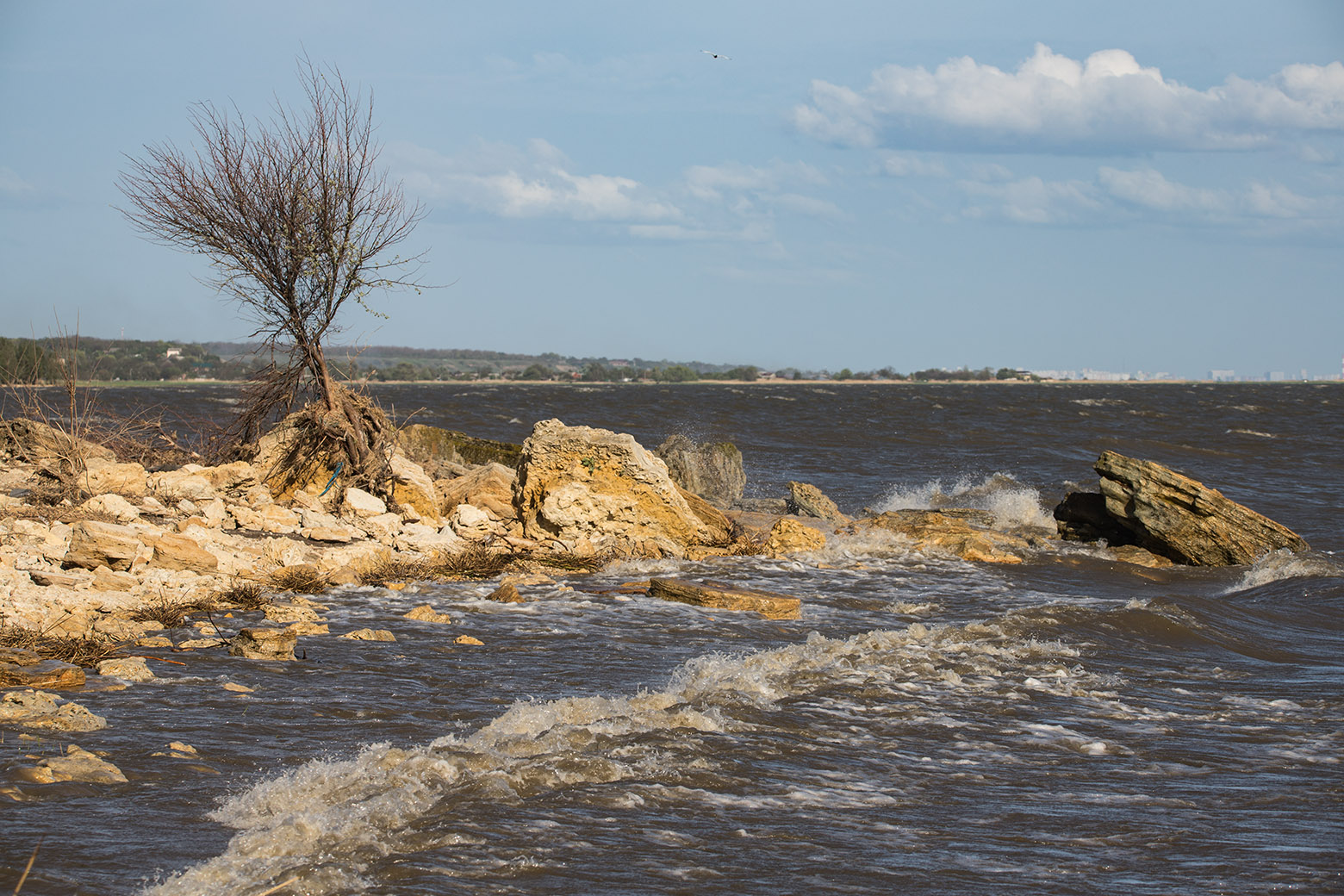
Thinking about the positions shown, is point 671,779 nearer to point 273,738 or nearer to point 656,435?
point 273,738

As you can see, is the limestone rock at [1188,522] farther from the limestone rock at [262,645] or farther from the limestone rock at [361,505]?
the limestone rock at [262,645]

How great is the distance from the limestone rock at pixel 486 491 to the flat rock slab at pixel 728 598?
282 centimetres

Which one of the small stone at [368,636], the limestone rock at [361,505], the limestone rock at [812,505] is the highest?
the limestone rock at [361,505]

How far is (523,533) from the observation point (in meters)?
10.5

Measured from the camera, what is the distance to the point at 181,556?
7699mm

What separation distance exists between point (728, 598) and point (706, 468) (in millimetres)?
7377

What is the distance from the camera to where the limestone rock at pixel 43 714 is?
14.9ft

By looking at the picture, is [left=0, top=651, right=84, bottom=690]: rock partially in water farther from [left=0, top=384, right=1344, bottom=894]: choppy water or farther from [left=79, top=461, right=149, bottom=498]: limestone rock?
[left=79, top=461, right=149, bottom=498]: limestone rock

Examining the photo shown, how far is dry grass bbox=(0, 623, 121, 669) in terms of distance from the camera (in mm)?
5633

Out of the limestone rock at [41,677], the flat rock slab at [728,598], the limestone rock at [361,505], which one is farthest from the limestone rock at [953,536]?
the limestone rock at [41,677]

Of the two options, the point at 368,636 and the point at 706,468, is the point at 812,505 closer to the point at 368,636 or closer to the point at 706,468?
the point at 706,468

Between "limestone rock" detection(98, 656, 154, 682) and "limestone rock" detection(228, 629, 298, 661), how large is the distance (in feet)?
1.89

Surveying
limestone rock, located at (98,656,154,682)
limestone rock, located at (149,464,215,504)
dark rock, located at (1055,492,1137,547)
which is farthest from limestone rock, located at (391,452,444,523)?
dark rock, located at (1055,492,1137,547)

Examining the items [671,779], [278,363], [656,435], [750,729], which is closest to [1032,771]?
[750,729]
